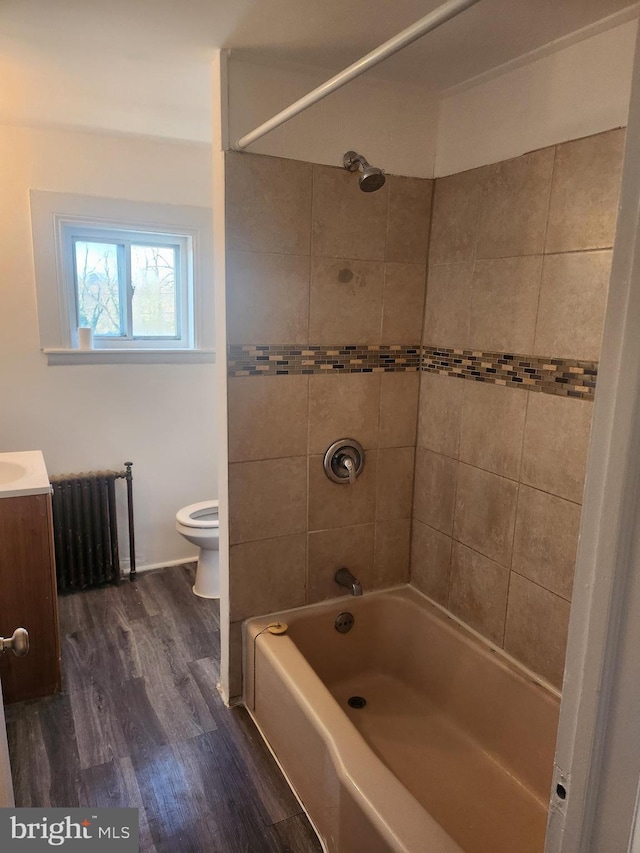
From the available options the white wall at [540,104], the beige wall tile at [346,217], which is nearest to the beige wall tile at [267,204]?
the beige wall tile at [346,217]

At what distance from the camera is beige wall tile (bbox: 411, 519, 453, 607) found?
7.51 ft

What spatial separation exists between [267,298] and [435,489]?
100 centimetres

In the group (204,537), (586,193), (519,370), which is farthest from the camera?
(204,537)

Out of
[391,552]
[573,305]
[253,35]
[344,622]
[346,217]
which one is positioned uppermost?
[253,35]

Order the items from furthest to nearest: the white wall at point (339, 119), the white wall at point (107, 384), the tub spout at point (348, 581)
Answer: the white wall at point (107, 384)
the tub spout at point (348, 581)
the white wall at point (339, 119)

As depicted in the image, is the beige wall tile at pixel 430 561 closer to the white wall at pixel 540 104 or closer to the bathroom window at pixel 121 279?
the white wall at pixel 540 104

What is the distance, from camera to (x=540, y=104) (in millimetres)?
1764

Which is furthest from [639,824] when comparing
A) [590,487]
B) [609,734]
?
[590,487]

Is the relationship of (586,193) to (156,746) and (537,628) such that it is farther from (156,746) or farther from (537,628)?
(156,746)

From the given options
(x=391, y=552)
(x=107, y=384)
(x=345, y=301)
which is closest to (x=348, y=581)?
(x=391, y=552)

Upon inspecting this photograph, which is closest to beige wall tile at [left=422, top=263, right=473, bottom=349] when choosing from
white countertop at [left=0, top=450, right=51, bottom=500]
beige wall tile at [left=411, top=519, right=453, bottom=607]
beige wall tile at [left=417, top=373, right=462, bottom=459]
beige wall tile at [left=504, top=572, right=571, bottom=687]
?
beige wall tile at [left=417, top=373, right=462, bottom=459]

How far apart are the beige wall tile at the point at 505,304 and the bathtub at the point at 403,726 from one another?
1090 millimetres

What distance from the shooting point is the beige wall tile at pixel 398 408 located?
7.54 ft

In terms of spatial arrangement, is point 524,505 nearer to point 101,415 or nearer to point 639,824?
point 639,824
